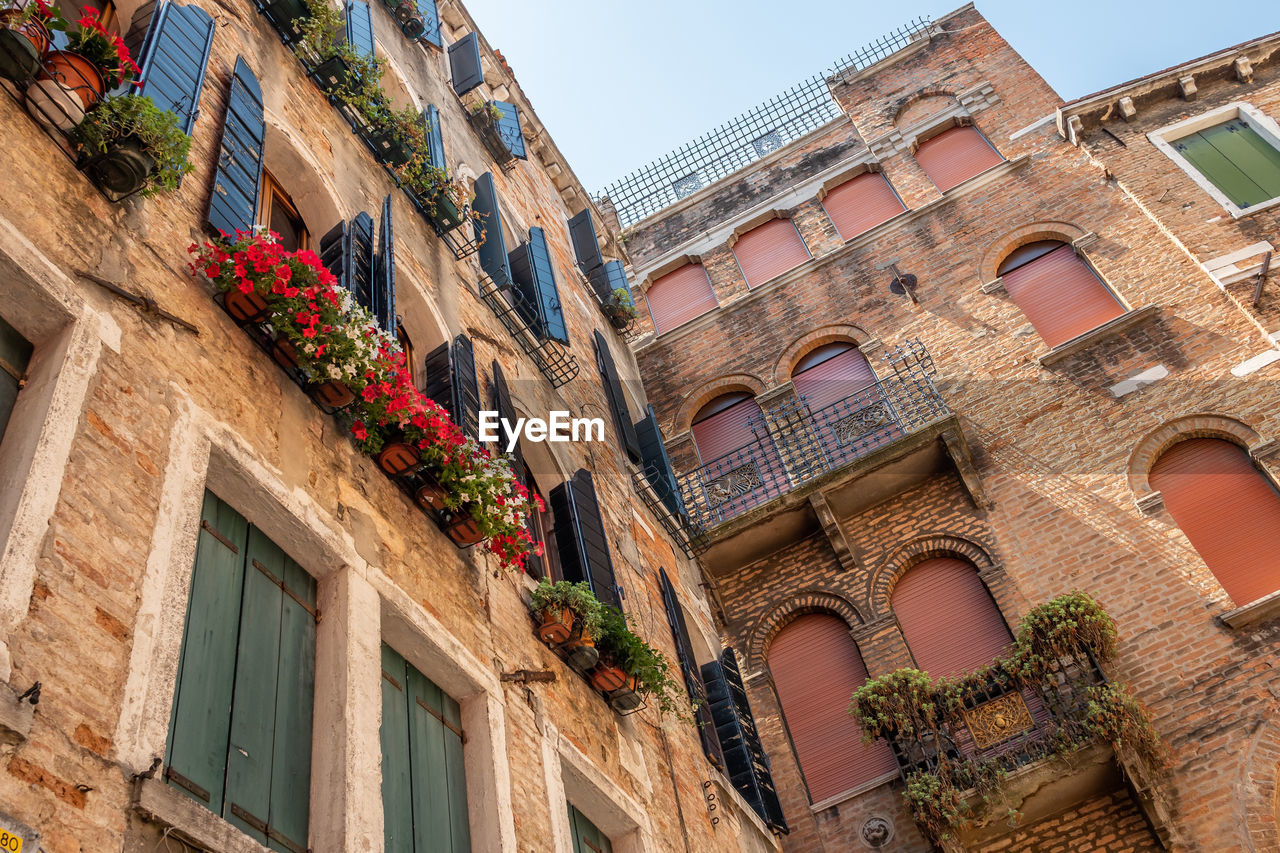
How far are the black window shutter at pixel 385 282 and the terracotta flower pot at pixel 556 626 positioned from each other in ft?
6.91

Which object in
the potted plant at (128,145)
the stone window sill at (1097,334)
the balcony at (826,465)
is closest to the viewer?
the potted plant at (128,145)

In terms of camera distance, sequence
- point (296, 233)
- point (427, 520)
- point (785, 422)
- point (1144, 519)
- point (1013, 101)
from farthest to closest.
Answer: point (1013, 101) < point (785, 422) < point (1144, 519) < point (296, 233) < point (427, 520)

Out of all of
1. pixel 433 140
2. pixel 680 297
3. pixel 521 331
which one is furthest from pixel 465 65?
pixel 680 297

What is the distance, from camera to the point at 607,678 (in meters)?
7.79

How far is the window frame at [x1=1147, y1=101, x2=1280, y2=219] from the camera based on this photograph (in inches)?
602

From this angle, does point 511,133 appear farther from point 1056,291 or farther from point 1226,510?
point 1226,510

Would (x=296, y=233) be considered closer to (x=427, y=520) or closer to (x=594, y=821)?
(x=427, y=520)

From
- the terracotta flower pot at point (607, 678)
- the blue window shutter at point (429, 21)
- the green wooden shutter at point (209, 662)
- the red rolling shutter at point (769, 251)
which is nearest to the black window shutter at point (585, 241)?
the red rolling shutter at point (769, 251)

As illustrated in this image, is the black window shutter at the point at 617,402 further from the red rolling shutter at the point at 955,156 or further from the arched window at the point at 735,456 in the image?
the red rolling shutter at the point at 955,156

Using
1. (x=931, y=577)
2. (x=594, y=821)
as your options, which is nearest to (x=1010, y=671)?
(x=931, y=577)

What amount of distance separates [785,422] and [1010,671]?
580 centimetres

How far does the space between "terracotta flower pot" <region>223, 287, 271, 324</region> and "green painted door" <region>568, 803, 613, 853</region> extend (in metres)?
3.39

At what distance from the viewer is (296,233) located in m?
7.93

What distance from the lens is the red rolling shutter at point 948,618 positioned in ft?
40.4
